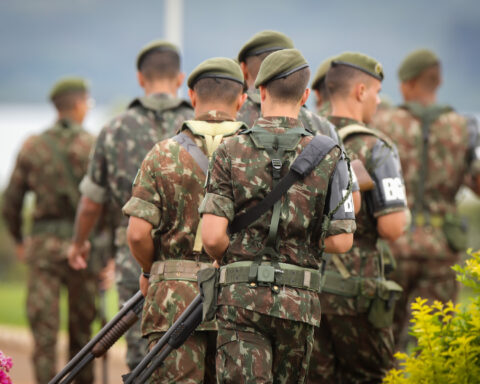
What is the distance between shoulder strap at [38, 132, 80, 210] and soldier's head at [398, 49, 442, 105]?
10.1ft

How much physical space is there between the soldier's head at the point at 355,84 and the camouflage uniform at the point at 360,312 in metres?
0.27

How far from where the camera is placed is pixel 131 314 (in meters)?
5.51

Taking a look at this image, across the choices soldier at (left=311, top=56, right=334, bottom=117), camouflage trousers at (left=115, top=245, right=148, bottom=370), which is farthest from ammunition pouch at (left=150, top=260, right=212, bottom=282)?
soldier at (left=311, top=56, right=334, bottom=117)

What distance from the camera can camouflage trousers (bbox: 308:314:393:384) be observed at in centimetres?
588

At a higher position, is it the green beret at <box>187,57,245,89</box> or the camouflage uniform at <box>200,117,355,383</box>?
the green beret at <box>187,57,245,89</box>

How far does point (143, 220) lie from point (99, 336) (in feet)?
2.73

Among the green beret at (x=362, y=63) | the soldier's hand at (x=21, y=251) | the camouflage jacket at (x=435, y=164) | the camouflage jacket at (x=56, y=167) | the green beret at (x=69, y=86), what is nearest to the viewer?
the green beret at (x=362, y=63)

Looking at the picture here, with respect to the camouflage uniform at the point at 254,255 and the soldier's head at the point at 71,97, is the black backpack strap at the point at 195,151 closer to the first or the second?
the camouflage uniform at the point at 254,255

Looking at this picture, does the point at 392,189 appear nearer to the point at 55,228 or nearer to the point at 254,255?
the point at 254,255

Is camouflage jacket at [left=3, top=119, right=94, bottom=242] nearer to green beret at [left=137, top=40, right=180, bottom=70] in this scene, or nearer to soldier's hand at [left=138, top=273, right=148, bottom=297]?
green beret at [left=137, top=40, right=180, bottom=70]

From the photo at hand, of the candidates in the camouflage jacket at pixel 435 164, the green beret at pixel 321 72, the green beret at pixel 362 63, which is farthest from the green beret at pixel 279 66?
the camouflage jacket at pixel 435 164

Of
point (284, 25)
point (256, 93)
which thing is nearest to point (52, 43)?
point (284, 25)

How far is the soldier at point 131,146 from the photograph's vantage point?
661 centimetres

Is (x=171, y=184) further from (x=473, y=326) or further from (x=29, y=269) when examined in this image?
(x=29, y=269)
